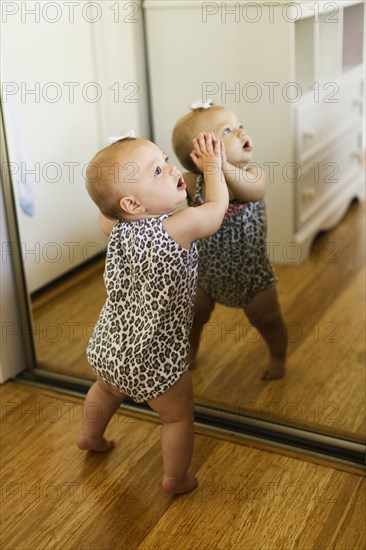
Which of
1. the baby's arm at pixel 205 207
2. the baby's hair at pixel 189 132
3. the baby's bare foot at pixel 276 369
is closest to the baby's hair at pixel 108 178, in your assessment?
the baby's arm at pixel 205 207

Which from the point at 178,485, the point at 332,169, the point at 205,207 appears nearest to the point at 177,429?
the point at 178,485

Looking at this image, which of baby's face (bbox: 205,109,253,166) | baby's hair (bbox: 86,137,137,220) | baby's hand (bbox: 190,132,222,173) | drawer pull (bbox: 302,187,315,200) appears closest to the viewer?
baby's hair (bbox: 86,137,137,220)

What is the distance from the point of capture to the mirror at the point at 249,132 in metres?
1.71

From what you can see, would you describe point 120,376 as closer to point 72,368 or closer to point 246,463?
point 246,463

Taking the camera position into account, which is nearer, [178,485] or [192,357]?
[178,485]

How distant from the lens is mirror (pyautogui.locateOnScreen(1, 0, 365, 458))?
1.71 metres

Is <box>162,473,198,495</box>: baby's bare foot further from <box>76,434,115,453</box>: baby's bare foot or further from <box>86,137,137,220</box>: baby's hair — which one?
<box>86,137,137,220</box>: baby's hair

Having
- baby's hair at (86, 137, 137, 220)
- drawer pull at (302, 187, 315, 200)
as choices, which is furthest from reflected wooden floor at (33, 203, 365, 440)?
baby's hair at (86, 137, 137, 220)

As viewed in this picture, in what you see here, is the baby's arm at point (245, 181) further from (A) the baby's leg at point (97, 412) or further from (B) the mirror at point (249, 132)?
(A) the baby's leg at point (97, 412)

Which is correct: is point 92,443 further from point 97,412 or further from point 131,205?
point 131,205

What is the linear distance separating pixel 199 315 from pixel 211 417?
10.6 inches

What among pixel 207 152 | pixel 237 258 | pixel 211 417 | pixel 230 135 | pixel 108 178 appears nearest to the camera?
pixel 108 178

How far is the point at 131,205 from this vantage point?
4.73 ft

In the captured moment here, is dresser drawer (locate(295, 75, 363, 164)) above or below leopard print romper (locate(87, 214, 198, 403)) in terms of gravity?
above
